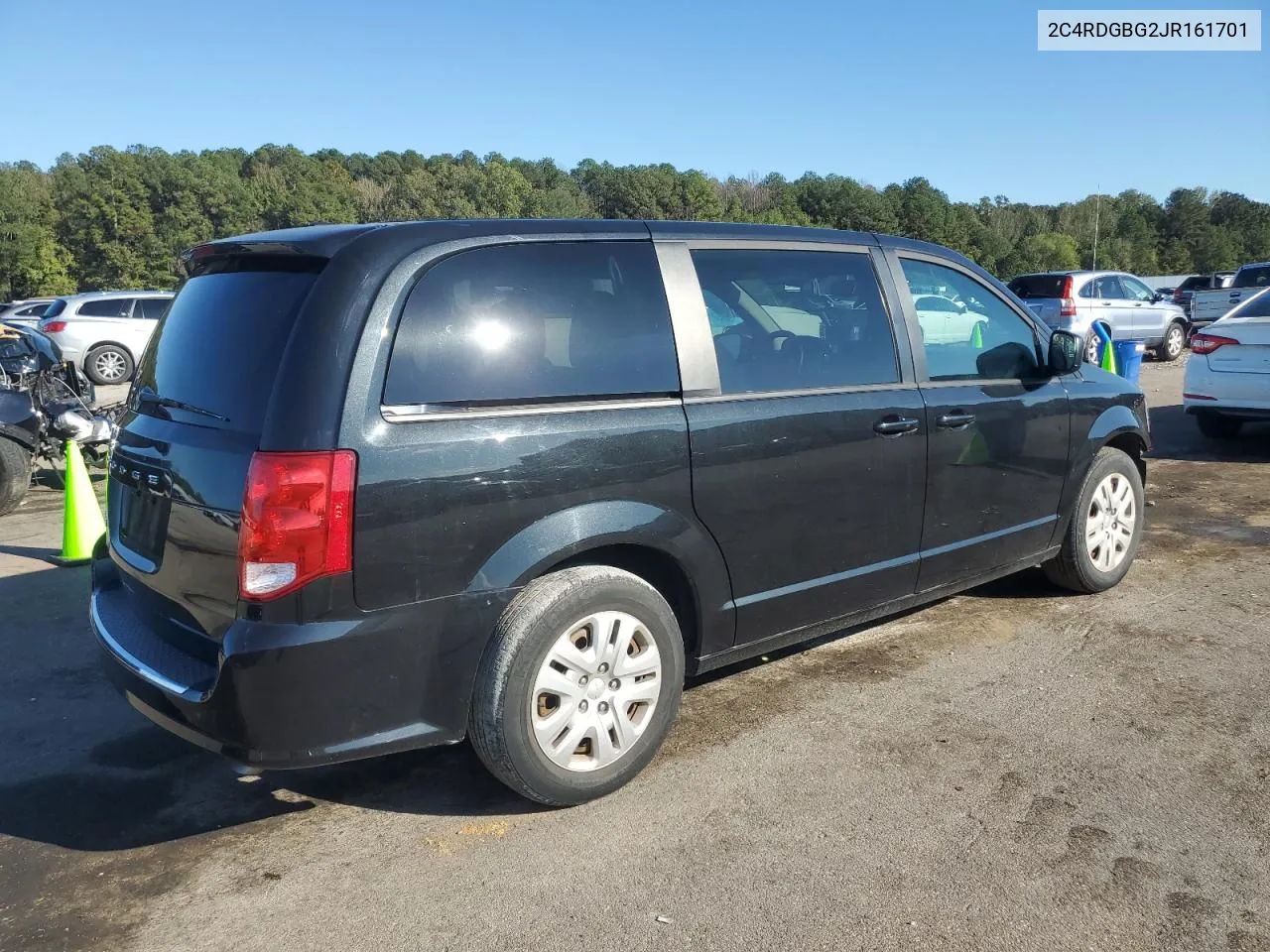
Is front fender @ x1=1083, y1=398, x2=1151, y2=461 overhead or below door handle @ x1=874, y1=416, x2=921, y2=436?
below

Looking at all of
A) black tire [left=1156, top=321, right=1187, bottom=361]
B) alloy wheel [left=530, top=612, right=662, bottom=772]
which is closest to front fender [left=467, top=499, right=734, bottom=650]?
alloy wheel [left=530, top=612, right=662, bottom=772]

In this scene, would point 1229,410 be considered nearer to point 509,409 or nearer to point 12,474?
point 509,409

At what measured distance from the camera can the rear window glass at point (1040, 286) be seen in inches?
691

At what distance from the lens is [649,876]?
2875 mm

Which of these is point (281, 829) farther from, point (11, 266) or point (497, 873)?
point (11, 266)

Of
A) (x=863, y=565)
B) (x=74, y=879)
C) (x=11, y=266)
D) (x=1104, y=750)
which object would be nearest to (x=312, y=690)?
(x=74, y=879)

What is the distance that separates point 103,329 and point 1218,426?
19088mm

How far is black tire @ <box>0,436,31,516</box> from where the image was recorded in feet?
25.9

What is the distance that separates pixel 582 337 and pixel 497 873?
5.43ft

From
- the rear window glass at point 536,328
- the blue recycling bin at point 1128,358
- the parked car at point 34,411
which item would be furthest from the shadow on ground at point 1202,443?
the parked car at point 34,411

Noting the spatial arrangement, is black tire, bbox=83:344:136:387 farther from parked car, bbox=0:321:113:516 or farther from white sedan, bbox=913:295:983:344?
white sedan, bbox=913:295:983:344

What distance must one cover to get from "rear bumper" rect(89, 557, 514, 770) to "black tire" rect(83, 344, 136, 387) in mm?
18561

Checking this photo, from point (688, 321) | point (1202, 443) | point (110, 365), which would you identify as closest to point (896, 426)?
point (688, 321)

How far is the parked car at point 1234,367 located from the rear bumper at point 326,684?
842 centimetres
